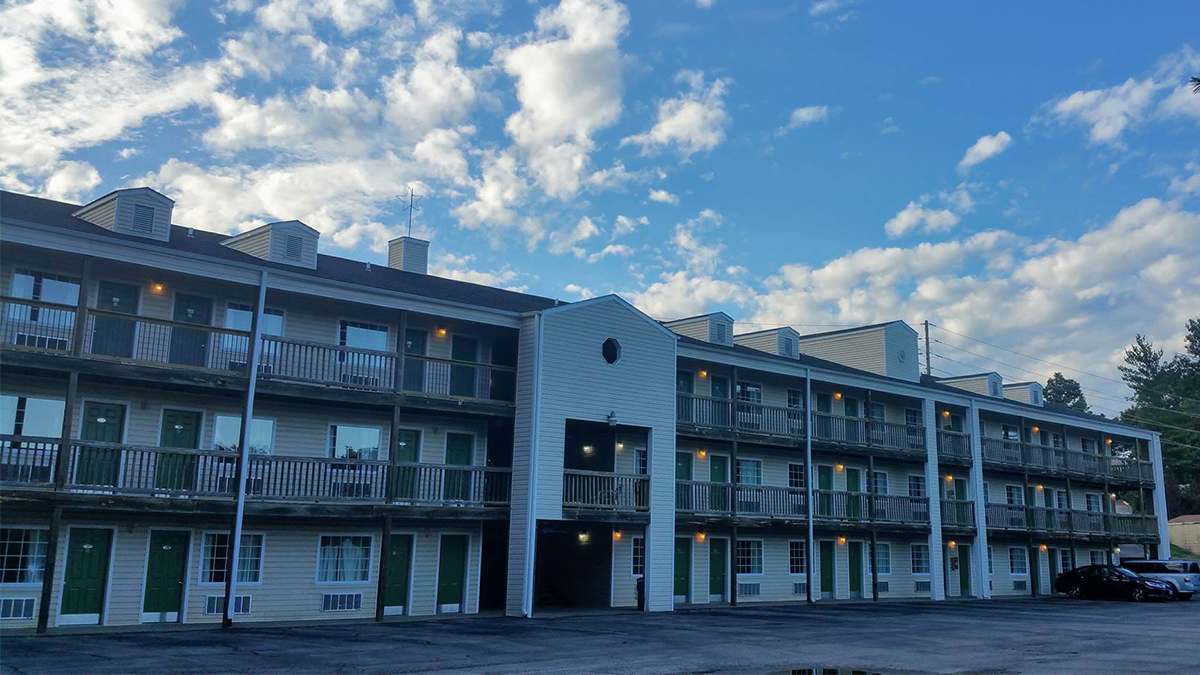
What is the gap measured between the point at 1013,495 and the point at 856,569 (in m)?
10.9

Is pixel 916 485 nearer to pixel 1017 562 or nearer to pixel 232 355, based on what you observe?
pixel 1017 562

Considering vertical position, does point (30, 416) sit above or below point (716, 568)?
above

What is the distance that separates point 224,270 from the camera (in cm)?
2136

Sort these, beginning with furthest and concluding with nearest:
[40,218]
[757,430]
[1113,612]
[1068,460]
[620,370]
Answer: [1068,460]
[757,430]
[1113,612]
[620,370]
[40,218]

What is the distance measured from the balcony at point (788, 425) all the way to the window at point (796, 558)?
145 inches

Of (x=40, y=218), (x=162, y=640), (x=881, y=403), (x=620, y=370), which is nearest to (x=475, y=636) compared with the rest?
(x=162, y=640)

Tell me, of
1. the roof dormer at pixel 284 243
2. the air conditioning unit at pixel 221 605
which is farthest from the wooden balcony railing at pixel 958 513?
the air conditioning unit at pixel 221 605

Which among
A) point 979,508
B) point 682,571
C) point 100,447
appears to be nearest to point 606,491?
point 682,571

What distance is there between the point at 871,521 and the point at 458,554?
602 inches

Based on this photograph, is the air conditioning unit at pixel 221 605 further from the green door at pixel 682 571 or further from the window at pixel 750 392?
the window at pixel 750 392

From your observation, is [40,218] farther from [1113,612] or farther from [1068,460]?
[1068,460]

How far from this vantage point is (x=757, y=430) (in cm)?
3216

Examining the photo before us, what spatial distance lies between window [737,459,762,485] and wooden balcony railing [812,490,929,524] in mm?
1883

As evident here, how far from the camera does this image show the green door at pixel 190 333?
22.0m
